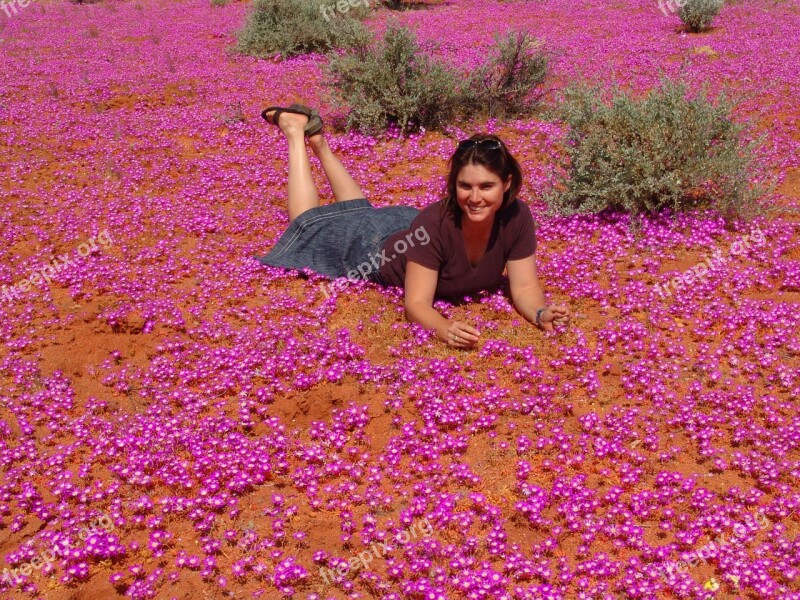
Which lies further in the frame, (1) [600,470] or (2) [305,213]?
(2) [305,213]

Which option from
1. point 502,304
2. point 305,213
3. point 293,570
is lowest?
point 293,570

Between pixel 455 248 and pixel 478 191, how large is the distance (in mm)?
734

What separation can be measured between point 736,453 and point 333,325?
382cm

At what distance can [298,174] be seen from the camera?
7.92 metres

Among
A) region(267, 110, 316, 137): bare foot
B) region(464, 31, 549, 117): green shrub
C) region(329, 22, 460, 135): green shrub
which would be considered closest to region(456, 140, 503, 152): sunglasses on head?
region(267, 110, 316, 137): bare foot

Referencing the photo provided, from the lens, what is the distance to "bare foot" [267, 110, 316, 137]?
810 cm

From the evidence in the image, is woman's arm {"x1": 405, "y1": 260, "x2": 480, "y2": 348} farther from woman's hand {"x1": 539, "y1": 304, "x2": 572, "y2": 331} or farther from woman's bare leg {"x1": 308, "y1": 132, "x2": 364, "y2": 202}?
woman's bare leg {"x1": 308, "y1": 132, "x2": 364, "y2": 202}

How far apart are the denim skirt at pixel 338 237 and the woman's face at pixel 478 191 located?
1.75 metres

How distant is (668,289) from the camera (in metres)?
6.80

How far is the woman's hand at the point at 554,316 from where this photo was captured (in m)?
5.68

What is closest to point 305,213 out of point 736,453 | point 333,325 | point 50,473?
point 333,325

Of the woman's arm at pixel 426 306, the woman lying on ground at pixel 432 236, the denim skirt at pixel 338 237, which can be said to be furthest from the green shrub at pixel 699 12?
the woman's arm at pixel 426 306

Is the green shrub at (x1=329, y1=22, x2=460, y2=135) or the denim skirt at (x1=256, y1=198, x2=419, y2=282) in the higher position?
the green shrub at (x1=329, y1=22, x2=460, y2=135)

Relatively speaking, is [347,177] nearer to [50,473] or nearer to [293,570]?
[50,473]
